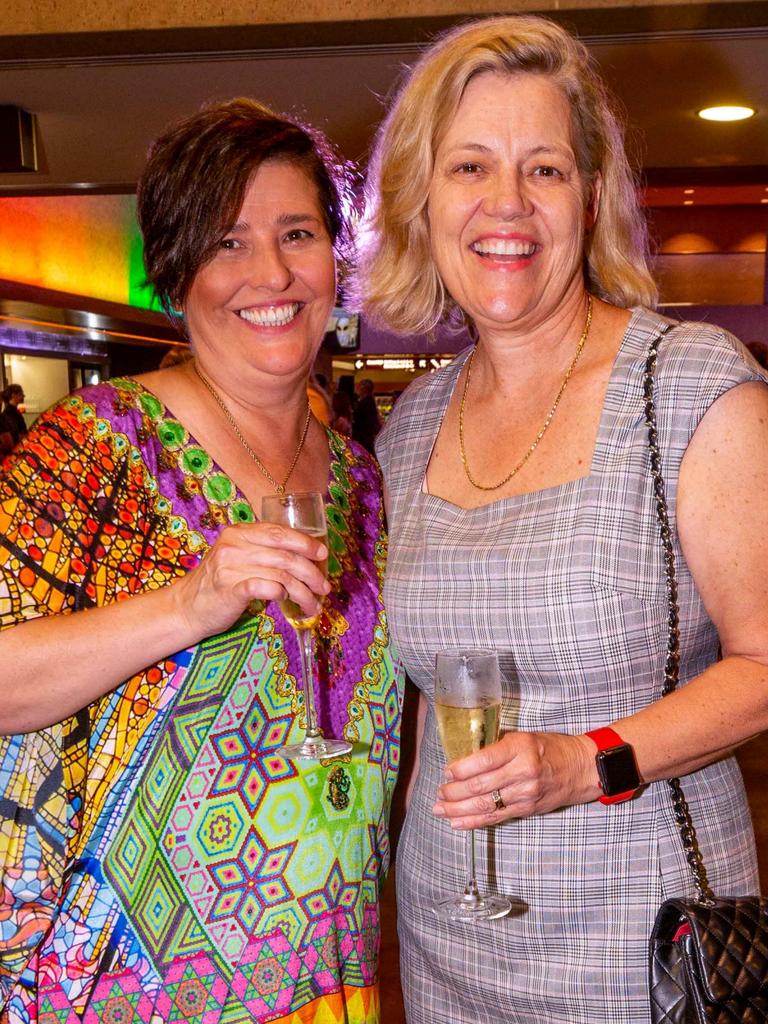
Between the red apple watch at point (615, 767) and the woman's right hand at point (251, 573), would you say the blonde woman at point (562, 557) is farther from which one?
the woman's right hand at point (251, 573)

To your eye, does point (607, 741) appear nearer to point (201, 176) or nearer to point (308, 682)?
point (308, 682)

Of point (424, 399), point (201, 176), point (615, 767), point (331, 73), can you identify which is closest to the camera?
point (615, 767)

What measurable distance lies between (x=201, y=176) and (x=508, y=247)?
1.74ft

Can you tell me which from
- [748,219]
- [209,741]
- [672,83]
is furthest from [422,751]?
[748,219]

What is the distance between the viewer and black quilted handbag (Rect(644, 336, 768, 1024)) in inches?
54.9

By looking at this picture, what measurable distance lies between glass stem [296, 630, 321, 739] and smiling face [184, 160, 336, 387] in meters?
0.53

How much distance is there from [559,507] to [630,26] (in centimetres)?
294

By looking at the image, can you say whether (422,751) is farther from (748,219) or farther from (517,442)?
(748,219)

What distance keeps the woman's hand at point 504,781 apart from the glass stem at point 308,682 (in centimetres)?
27

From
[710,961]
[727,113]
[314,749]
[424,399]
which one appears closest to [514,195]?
[424,399]

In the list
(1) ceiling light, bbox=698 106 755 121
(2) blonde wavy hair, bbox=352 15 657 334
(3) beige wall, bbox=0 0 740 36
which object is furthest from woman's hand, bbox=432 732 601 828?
(1) ceiling light, bbox=698 106 755 121

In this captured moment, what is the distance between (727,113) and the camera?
4.77 m

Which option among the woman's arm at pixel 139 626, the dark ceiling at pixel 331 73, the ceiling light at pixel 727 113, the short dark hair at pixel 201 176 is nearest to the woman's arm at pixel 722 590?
the woman's arm at pixel 139 626

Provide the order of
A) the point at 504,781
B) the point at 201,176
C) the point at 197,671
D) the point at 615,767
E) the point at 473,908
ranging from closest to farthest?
the point at 504,781, the point at 615,767, the point at 473,908, the point at 197,671, the point at 201,176
